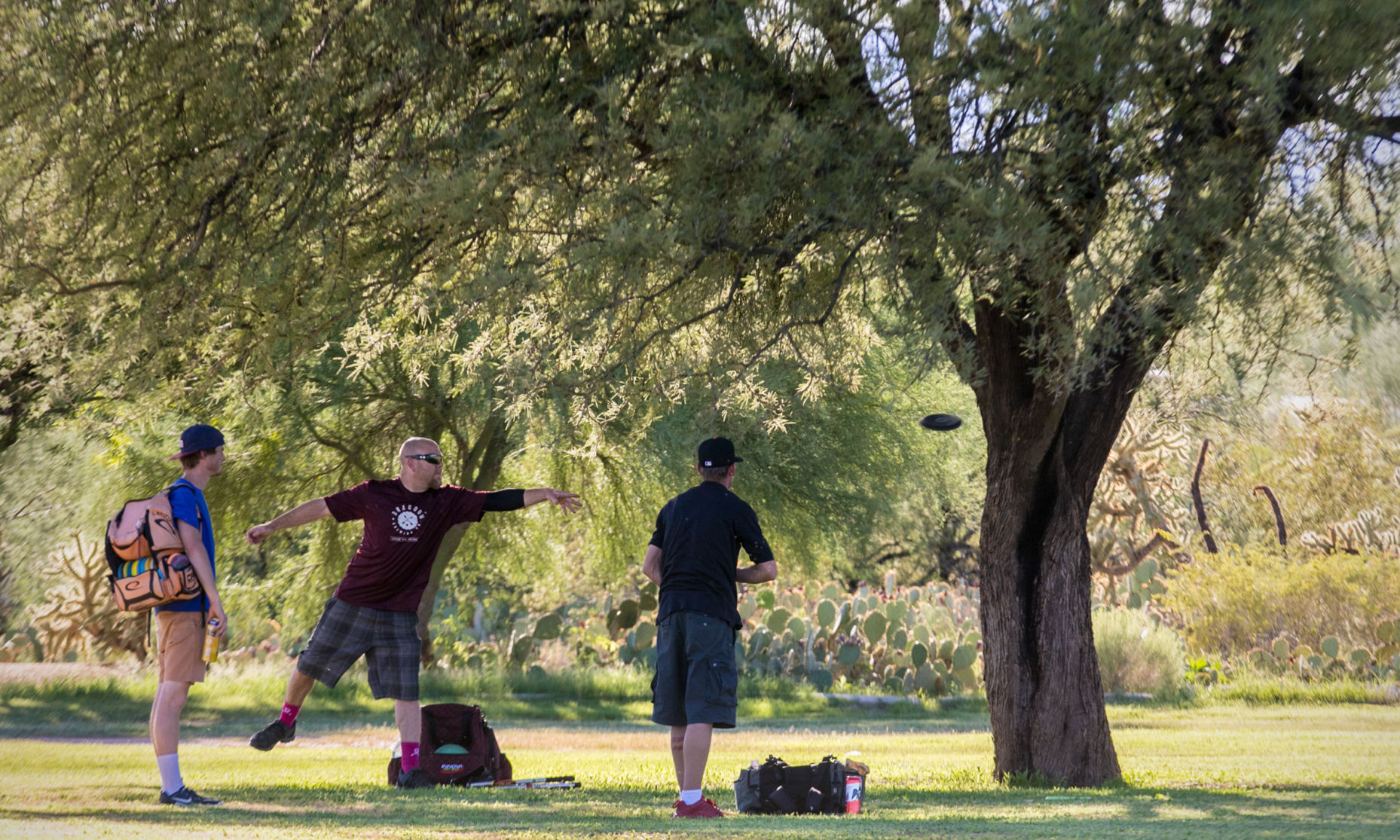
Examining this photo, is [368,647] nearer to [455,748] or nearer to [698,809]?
[455,748]

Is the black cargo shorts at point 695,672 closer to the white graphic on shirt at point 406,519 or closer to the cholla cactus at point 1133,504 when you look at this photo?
the white graphic on shirt at point 406,519

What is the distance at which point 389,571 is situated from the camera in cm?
719

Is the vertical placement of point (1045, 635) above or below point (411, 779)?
above

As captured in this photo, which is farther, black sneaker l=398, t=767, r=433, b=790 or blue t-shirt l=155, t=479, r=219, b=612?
black sneaker l=398, t=767, r=433, b=790

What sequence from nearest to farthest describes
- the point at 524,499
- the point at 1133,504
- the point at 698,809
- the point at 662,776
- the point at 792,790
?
the point at 698,809, the point at 792,790, the point at 524,499, the point at 662,776, the point at 1133,504

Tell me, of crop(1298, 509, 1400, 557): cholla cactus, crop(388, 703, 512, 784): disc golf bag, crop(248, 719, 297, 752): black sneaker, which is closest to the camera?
crop(248, 719, 297, 752): black sneaker

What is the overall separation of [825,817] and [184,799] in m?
3.32

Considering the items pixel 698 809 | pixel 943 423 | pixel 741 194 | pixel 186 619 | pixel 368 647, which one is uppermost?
pixel 741 194

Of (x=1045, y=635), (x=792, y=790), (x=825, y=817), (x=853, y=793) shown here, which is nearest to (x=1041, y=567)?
(x=1045, y=635)

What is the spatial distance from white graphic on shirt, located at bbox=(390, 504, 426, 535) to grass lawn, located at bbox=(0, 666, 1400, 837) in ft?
4.76

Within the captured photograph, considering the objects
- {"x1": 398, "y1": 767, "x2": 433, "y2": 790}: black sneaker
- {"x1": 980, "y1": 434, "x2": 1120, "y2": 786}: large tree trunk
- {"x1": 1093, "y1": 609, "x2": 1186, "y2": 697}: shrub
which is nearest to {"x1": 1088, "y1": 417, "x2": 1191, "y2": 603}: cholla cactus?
{"x1": 1093, "y1": 609, "x2": 1186, "y2": 697}: shrub

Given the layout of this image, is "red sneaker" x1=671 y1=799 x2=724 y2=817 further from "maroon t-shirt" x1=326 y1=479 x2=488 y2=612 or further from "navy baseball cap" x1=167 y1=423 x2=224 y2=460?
"navy baseball cap" x1=167 y1=423 x2=224 y2=460

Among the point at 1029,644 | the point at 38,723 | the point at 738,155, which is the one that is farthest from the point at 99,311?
the point at 38,723

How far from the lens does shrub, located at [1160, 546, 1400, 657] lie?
699 inches
